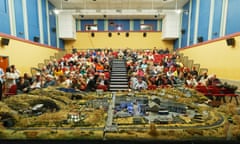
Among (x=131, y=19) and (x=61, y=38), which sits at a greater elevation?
(x=131, y=19)

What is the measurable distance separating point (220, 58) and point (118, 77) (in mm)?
4279

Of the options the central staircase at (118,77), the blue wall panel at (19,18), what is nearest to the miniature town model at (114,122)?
the central staircase at (118,77)

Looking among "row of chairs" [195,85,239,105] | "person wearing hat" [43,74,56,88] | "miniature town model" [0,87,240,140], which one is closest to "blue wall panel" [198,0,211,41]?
"row of chairs" [195,85,239,105]

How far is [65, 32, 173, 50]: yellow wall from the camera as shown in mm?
12992

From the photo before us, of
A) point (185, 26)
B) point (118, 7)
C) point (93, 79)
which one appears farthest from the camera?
point (118, 7)

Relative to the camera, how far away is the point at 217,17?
6832 millimetres

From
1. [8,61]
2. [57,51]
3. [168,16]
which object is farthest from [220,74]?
[57,51]

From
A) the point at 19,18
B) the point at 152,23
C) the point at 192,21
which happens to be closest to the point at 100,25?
the point at 152,23

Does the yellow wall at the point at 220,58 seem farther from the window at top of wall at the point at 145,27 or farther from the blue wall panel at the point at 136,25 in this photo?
the blue wall panel at the point at 136,25

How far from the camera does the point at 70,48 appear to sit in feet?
43.0

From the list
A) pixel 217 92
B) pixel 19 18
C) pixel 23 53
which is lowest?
pixel 217 92

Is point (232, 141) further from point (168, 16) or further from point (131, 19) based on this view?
point (131, 19)

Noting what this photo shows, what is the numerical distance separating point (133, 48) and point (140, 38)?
101 cm

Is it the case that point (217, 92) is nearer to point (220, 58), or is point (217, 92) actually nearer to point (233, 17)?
point (220, 58)
